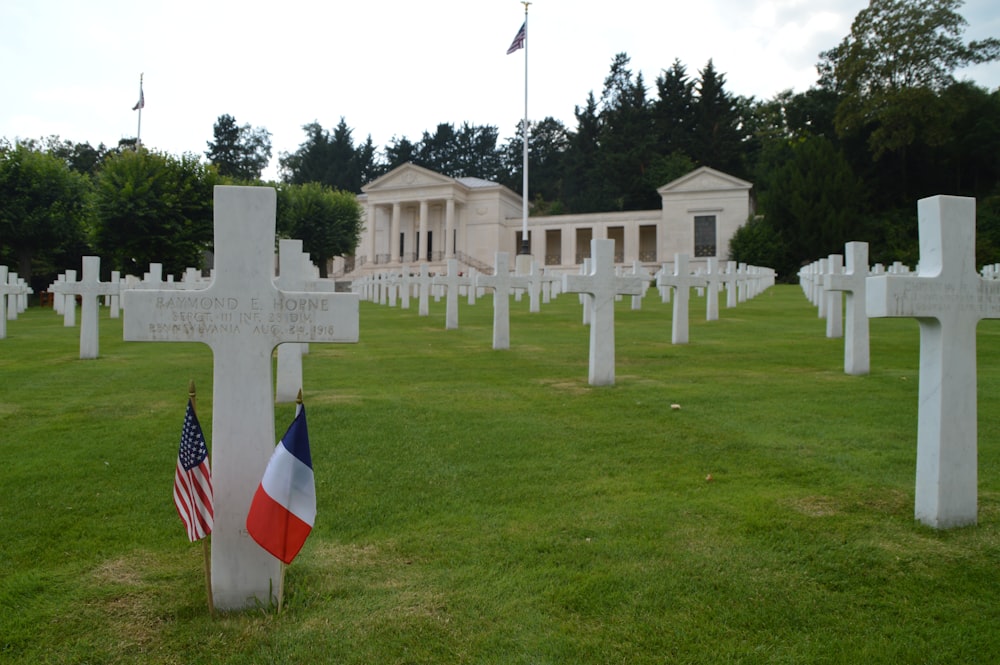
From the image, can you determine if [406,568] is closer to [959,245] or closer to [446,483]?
[446,483]

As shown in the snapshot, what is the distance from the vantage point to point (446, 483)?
4898mm

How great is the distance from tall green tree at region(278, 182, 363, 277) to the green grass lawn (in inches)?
1531

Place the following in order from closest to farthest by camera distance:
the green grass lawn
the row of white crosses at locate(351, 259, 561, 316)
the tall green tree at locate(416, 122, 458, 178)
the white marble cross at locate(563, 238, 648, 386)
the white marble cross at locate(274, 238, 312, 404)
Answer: the green grass lawn
the white marble cross at locate(274, 238, 312, 404)
the white marble cross at locate(563, 238, 648, 386)
the row of white crosses at locate(351, 259, 561, 316)
the tall green tree at locate(416, 122, 458, 178)

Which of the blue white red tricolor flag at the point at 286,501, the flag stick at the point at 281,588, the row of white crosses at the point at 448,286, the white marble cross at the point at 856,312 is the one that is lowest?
the flag stick at the point at 281,588

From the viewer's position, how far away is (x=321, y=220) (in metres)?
46.9

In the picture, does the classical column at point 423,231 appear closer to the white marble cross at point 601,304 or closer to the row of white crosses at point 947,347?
the white marble cross at point 601,304

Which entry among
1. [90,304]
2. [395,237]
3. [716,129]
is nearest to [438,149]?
[395,237]

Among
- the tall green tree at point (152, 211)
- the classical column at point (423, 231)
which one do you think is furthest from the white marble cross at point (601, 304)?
the classical column at point (423, 231)

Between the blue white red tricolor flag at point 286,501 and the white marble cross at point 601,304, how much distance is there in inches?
222

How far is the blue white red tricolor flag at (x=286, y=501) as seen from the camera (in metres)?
3.13

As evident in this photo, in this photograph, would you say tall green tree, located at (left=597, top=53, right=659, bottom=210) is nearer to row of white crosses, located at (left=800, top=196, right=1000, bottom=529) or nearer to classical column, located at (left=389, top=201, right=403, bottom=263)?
classical column, located at (left=389, top=201, right=403, bottom=263)

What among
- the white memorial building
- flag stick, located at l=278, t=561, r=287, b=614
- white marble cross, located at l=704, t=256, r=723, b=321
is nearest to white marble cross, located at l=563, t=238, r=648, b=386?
flag stick, located at l=278, t=561, r=287, b=614

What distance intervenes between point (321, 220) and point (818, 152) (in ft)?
97.8

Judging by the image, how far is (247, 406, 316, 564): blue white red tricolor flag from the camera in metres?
3.13
